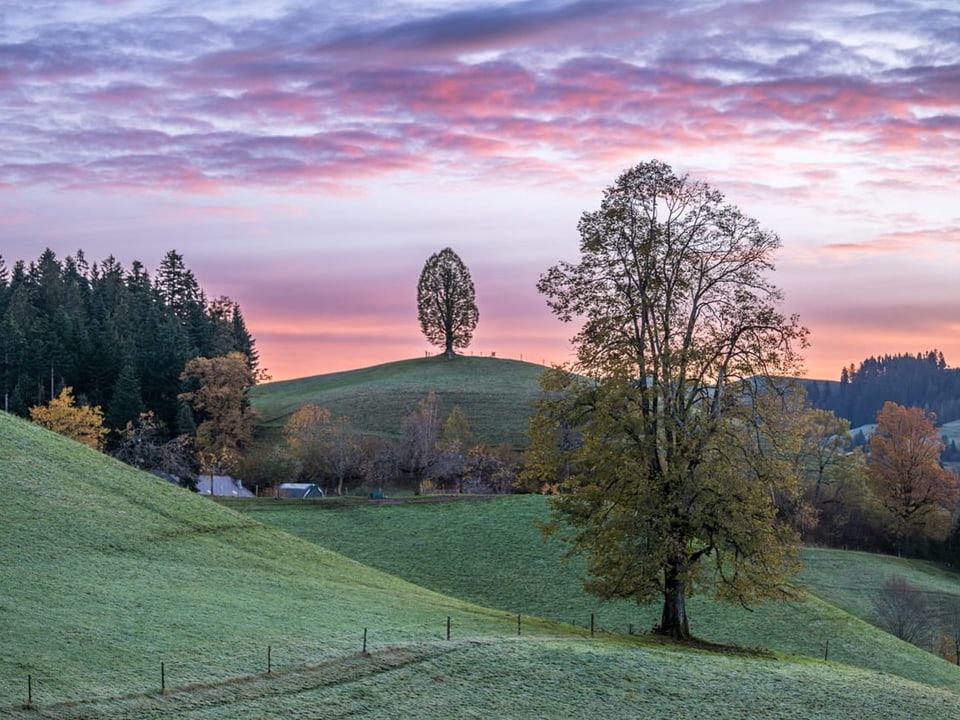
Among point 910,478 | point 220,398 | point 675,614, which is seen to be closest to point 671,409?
point 675,614

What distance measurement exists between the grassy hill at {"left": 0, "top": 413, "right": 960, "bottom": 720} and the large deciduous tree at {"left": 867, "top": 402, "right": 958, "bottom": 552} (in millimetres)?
53674

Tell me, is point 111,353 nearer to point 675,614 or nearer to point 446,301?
point 446,301

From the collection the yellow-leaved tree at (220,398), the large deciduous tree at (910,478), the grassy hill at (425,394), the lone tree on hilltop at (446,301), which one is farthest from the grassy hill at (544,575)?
Answer: the lone tree on hilltop at (446,301)

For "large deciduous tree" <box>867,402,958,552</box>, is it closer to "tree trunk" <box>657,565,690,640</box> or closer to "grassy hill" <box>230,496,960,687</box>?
"grassy hill" <box>230,496,960,687</box>

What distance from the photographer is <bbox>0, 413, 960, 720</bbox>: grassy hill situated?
25.6 meters

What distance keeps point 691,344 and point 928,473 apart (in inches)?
2926

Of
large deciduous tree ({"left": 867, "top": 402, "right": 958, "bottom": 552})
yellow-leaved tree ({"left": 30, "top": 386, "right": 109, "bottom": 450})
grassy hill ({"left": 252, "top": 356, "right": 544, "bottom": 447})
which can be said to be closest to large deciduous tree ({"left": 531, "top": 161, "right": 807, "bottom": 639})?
large deciduous tree ({"left": 867, "top": 402, "right": 958, "bottom": 552})

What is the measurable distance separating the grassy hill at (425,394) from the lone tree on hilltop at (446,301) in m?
7.24

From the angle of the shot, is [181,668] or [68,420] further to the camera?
[68,420]

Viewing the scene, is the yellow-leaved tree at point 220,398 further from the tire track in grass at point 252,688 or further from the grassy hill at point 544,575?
the tire track in grass at point 252,688

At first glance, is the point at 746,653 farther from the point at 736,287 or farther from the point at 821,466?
the point at 821,466

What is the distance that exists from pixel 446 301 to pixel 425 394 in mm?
15148

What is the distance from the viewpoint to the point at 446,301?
153 m

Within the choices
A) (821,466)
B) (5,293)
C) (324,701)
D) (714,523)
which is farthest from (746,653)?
(5,293)
